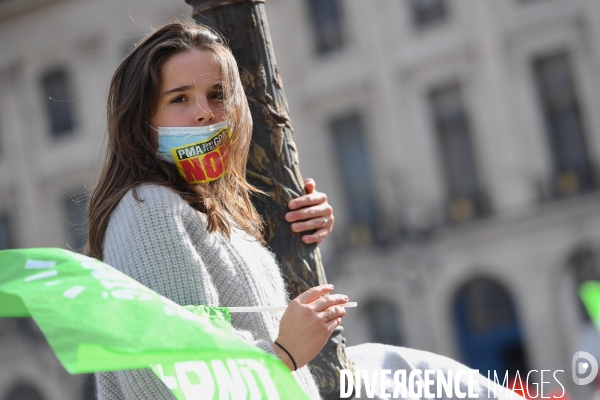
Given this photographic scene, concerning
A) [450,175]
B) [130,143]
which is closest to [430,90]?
[450,175]

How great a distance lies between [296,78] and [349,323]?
5.42 m

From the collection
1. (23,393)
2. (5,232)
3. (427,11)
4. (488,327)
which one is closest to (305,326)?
(488,327)

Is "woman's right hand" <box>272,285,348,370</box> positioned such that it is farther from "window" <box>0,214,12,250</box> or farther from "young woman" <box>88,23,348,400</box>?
"window" <box>0,214,12,250</box>

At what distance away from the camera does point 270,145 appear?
2.82 meters

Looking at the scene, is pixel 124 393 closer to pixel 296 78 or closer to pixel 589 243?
pixel 589 243

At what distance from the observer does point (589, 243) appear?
1961 centimetres

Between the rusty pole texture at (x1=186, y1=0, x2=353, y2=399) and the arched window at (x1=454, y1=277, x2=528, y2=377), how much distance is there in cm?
1821

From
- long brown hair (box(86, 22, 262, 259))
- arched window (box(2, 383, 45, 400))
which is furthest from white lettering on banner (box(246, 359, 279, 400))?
arched window (box(2, 383, 45, 400))

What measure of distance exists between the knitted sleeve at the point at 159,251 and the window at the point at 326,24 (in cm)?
2041

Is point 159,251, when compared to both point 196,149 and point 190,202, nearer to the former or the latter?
point 190,202

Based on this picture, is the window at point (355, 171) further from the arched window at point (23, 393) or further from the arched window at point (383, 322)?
the arched window at point (23, 393)

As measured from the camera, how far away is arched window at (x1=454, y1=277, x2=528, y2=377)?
2055 centimetres

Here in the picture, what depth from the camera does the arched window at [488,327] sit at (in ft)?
67.4

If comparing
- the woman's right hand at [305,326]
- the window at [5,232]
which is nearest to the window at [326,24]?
the window at [5,232]
